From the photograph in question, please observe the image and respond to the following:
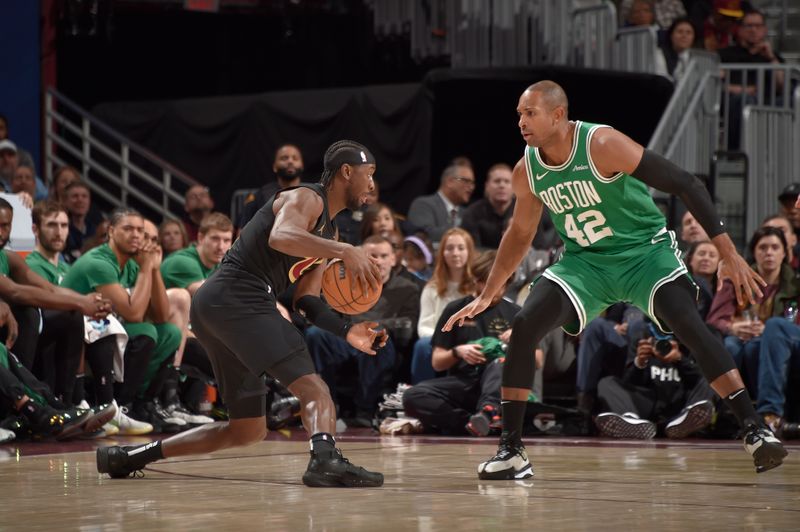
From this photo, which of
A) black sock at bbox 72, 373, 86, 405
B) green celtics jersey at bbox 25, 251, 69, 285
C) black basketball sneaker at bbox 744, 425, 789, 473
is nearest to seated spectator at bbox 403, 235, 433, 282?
green celtics jersey at bbox 25, 251, 69, 285

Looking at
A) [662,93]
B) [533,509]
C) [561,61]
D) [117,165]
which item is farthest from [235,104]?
[533,509]

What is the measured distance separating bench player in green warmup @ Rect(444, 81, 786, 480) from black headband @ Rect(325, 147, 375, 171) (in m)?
0.79

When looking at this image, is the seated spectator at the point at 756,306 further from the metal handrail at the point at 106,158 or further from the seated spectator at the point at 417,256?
the metal handrail at the point at 106,158

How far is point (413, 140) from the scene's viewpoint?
45.8 feet

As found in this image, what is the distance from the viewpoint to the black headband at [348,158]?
5.20 metres

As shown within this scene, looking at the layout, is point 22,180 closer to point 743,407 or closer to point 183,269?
point 183,269

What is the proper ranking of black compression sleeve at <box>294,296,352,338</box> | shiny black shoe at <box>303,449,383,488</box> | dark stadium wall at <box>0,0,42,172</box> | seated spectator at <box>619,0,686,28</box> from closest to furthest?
shiny black shoe at <box>303,449,383,488</box>, black compression sleeve at <box>294,296,352,338</box>, dark stadium wall at <box>0,0,42,172</box>, seated spectator at <box>619,0,686,28</box>

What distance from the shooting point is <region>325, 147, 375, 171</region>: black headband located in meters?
5.20

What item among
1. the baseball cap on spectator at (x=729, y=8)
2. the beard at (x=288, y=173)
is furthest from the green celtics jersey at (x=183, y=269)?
the baseball cap on spectator at (x=729, y=8)

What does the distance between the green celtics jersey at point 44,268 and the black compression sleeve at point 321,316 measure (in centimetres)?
359

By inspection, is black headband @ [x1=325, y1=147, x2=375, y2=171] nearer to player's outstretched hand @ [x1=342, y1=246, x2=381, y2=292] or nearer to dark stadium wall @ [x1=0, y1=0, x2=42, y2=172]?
player's outstretched hand @ [x1=342, y1=246, x2=381, y2=292]

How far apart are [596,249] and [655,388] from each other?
9.65ft

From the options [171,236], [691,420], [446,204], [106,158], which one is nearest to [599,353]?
[691,420]

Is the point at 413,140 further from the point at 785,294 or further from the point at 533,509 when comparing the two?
the point at 533,509
